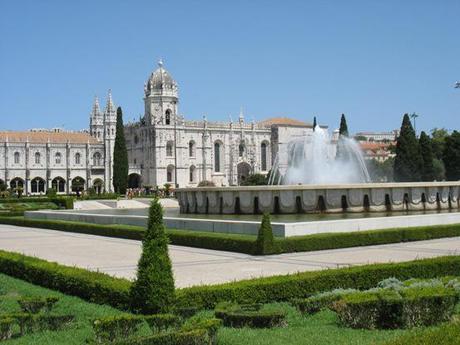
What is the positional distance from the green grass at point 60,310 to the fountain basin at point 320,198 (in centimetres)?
1201

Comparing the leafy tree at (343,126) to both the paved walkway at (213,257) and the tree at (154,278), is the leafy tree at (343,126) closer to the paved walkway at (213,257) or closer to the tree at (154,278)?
the paved walkway at (213,257)

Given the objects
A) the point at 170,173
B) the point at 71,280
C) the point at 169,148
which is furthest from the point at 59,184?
the point at 71,280

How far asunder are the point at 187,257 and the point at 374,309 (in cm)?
750

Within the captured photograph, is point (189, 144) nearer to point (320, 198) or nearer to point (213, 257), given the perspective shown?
point (320, 198)

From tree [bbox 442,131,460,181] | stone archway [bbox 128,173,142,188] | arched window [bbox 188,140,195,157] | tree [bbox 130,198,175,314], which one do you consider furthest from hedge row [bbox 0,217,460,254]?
arched window [bbox 188,140,195,157]

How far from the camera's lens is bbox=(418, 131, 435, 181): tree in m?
57.9

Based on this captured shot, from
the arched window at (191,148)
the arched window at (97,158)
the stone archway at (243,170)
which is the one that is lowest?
the stone archway at (243,170)

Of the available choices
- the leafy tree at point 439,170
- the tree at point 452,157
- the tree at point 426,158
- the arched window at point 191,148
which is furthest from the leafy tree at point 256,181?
the tree at point 452,157

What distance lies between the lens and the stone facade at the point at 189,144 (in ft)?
243

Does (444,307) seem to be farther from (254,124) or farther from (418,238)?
(254,124)

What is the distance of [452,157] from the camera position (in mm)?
63156

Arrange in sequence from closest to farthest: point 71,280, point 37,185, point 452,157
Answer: point 71,280
point 452,157
point 37,185

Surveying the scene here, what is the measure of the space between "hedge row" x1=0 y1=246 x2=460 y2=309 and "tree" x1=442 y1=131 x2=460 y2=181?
5488cm

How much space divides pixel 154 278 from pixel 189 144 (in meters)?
69.8
